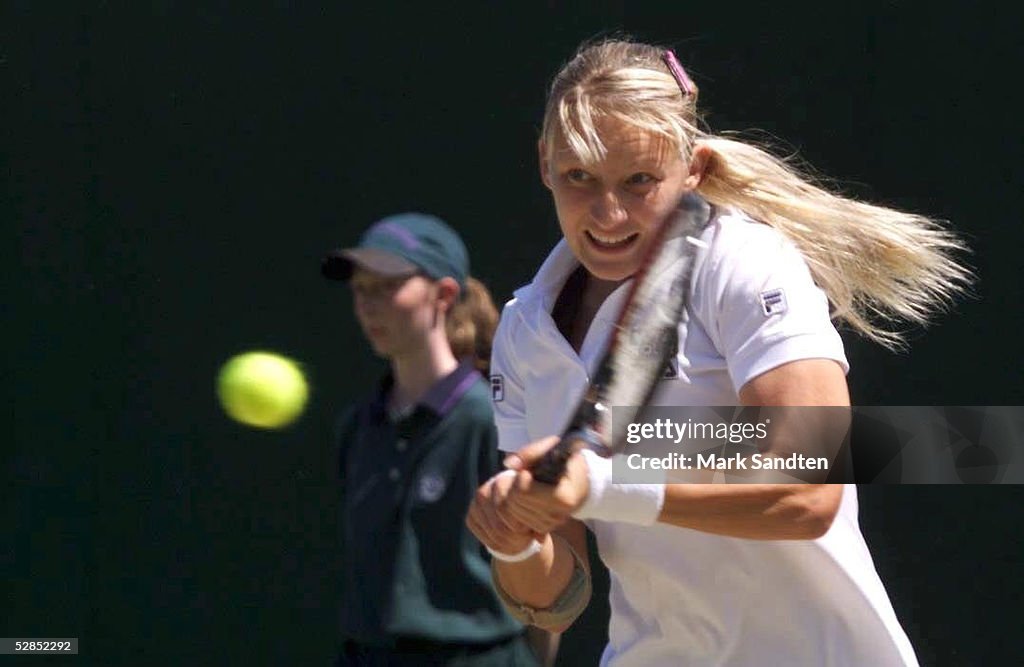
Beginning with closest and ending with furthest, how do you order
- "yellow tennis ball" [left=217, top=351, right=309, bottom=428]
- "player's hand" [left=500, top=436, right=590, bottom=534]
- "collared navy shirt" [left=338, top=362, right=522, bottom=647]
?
1. "player's hand" [left=500, top=436, right=590, bottom=534]
2. "collared navy shirt" [left=338, top=362, right=522, bottom=647]
3. "yellow tennis ball" [left=217, top=351, right=309, bottom=428]

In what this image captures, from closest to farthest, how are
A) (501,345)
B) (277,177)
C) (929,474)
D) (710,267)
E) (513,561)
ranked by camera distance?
(710,267)
(513,561)
(501,345)
(929,474)
(277,177)

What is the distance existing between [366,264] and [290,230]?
0.67m

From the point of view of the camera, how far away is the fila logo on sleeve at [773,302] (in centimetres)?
205

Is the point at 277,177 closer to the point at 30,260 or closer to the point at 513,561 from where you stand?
the point at 30,260

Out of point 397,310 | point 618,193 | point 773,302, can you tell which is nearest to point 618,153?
point 618,193

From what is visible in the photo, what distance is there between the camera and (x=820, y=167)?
380 cm

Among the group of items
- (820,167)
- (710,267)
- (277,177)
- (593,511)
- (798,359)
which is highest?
(277,177)

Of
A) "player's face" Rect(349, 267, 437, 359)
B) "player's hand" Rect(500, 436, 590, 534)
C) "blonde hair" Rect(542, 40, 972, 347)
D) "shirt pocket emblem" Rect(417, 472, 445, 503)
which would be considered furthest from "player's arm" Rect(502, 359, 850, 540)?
"player's face" Rect(349, 267, 437, 359)

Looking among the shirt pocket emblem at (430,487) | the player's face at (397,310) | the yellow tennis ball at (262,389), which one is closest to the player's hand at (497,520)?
the shirt pocket emblem at (430,487)

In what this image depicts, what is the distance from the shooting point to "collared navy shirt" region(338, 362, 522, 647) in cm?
321

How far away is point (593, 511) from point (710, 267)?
1.19ft

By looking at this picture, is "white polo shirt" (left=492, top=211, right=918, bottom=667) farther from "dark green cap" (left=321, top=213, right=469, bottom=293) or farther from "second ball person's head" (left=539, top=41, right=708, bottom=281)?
"dark green cap" (left=321, top=213, right=469, bottom=293)

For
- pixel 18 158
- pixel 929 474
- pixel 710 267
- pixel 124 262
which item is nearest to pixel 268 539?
pixel 124 262

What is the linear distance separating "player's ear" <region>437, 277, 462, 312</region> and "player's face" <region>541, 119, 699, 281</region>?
47.6 inches
